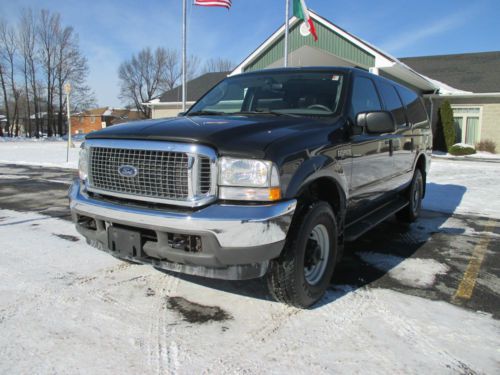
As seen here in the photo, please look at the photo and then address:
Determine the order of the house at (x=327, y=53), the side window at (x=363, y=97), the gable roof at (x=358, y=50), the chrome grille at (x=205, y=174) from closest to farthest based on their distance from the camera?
the chrome grille at (x=205, y=174) → the side window at (x=363, y=97) → the gable roof at (x=358, y=50) → the house at (x=327, y=53)

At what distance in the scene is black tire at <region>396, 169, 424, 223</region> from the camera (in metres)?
5.84

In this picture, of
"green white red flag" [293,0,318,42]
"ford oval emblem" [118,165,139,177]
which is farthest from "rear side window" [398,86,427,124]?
"green white red flag" [293,0,318,42]

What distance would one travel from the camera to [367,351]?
256 centimetres

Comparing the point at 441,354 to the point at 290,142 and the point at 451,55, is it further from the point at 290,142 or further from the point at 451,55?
the point at 451,55

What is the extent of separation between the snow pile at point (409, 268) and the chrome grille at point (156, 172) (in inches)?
85.5

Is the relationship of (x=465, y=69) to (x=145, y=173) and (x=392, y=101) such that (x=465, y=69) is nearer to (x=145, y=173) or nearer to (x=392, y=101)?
(x=392, y=101)

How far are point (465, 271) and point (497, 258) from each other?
727 millimetres

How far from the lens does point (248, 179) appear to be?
2611 millimetres

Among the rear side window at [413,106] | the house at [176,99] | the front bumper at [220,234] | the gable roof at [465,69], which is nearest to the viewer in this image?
the front bumper at [220,234]

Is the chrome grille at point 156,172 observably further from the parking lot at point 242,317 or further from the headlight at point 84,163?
the parking lot at point 242,317

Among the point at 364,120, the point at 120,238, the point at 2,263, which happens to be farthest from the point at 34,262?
the point at 364,120

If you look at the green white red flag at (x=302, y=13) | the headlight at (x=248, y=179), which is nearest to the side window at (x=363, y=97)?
the headlight at (x=248, y=179)

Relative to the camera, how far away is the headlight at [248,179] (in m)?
2.60

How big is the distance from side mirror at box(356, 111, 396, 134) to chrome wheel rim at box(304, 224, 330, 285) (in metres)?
1.01
